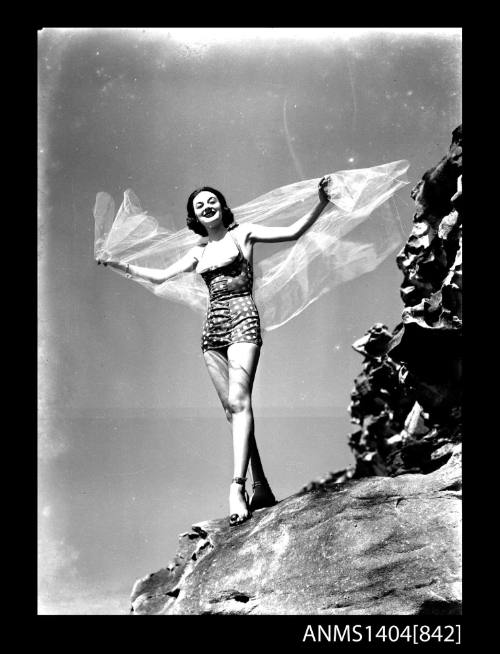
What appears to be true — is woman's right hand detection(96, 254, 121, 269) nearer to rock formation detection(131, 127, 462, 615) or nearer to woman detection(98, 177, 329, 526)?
woman detection(98, 177, 329, 526)

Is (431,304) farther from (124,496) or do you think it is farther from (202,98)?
(124,496)

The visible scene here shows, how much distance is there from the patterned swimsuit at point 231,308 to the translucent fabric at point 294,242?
1.12ft

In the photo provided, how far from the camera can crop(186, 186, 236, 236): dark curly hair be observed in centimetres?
441

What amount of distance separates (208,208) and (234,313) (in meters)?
0.75

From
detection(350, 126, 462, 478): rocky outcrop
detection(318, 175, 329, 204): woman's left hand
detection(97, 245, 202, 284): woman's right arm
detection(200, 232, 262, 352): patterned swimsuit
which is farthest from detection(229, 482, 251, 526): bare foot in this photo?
detection(350, 126, 462, 478): rocky outcrop

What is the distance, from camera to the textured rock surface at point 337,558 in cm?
331

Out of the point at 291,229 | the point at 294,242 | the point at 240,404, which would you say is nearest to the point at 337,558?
the point at 240,404

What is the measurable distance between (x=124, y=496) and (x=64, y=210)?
2982 millimetres

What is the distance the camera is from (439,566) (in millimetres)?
3371

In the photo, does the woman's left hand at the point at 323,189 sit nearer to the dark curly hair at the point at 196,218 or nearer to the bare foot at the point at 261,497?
the dark curly hair at the point at 196,218

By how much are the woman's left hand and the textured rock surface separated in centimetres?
178

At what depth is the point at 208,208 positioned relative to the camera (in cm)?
437

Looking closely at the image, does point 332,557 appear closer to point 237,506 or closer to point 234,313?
point 237,506
